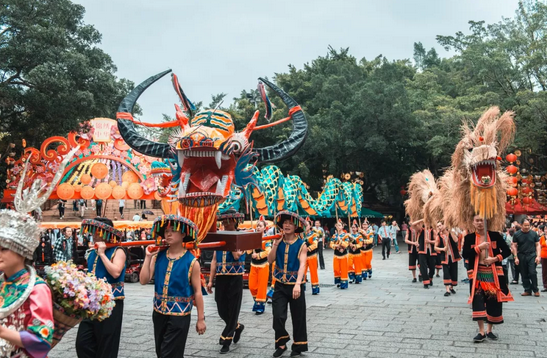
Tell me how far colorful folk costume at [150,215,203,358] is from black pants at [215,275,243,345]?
1625 millimetres

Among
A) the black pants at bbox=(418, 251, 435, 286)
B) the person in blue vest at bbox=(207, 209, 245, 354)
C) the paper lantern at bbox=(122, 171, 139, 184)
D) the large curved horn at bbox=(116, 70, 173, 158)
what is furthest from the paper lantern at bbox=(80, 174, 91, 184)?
the person in blue vest at bbox=(207, 209, 245, 354)

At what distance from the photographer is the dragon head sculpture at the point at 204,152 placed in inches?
233

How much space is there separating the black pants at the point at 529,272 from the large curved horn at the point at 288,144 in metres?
6.45

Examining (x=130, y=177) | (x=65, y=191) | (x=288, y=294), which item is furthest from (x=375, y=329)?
(x=65, y=191)

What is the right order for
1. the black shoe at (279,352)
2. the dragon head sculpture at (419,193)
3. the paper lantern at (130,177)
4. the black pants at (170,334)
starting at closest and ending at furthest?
the black pants at (170,334), the black shoe at (279,352), the dragon head sculpture at (419,193), the paper lantern at (130,177)

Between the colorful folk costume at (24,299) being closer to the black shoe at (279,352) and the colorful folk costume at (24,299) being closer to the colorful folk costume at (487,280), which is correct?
the black shoe at (279,352)

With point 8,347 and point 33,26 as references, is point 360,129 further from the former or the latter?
point 8,347

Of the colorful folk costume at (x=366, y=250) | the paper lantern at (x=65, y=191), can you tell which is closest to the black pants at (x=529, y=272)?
the colorful folk costume at (x=366, y=250)

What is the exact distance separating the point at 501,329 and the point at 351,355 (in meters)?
2.71

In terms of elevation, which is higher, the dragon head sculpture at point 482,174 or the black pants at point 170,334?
the dragon head sculpture at point 482,174

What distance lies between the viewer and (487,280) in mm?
6770

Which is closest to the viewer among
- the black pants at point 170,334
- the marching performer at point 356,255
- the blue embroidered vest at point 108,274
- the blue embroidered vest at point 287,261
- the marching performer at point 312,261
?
the black pants at point 170,334

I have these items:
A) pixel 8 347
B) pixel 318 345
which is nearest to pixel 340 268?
pixel 318 345

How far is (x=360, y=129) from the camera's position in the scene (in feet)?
93.7
